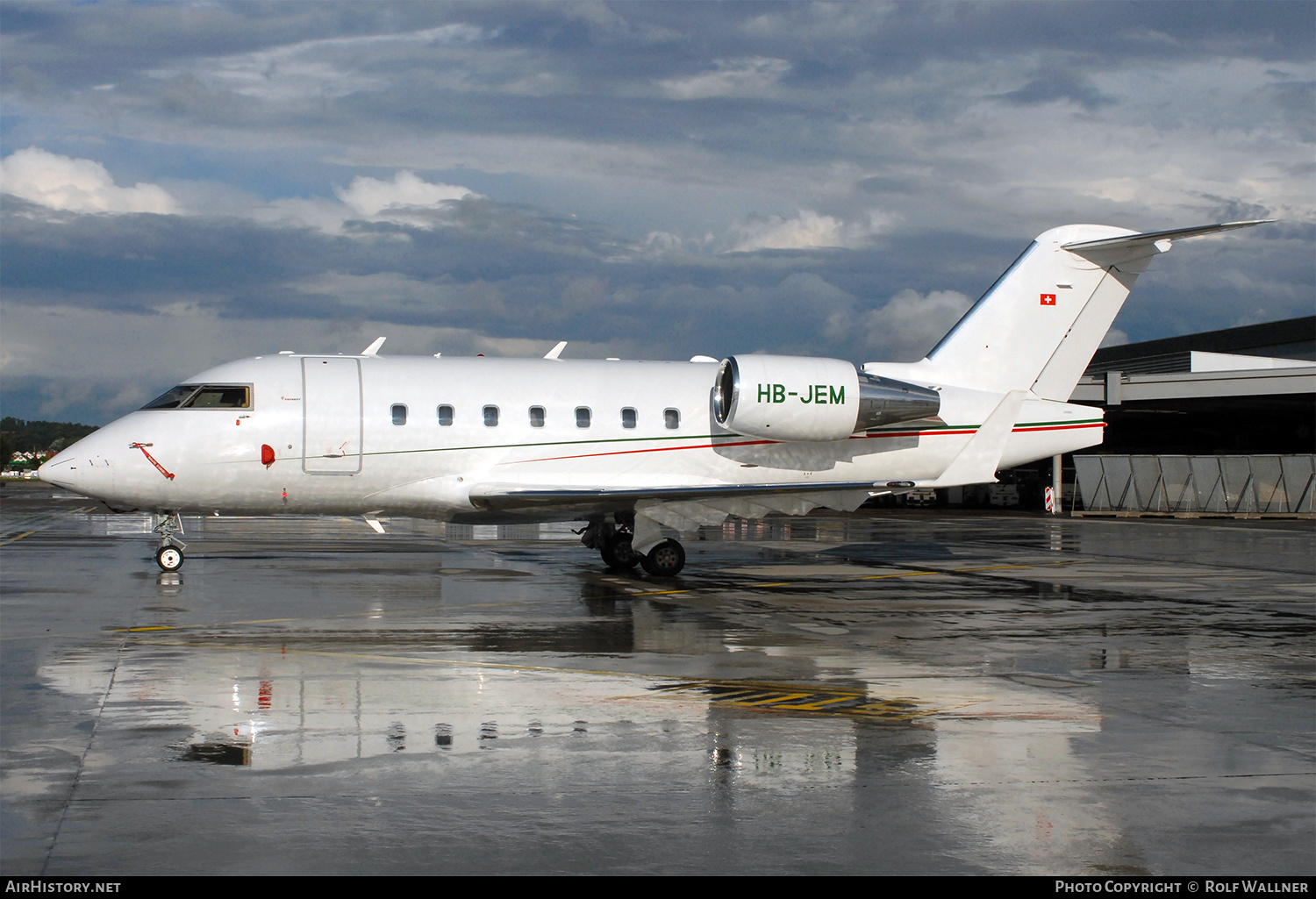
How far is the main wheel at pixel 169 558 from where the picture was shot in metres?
18.6

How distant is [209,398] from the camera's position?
18531mm

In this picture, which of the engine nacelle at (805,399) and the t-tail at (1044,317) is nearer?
the engine nacelle at (805,399)

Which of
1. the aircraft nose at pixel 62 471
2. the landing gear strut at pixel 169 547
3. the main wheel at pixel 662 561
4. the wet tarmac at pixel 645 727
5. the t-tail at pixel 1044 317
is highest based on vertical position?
the t-tail at pixel 1044 317

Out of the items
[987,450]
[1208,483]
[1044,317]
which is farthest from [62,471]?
[1208,483]

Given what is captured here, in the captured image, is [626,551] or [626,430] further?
[626,551]

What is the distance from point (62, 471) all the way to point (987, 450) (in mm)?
14976

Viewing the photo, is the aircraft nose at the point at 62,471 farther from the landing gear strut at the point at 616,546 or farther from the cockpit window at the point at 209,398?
the landing gear strut at the point at 616,546

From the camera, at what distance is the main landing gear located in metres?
19.6

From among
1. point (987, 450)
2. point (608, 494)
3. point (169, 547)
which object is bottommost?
point (169, 547)

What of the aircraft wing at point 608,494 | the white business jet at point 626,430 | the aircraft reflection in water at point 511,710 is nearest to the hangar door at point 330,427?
the white business jet at point 626,430

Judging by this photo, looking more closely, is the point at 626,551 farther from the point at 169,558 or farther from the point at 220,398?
the point at 169,558

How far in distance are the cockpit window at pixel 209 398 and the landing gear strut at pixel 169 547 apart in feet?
6.20

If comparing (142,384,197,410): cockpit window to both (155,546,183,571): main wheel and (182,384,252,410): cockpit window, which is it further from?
(155,546,183,571): main wheel

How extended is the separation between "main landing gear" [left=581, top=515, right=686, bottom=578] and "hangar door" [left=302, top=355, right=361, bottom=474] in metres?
4.84
